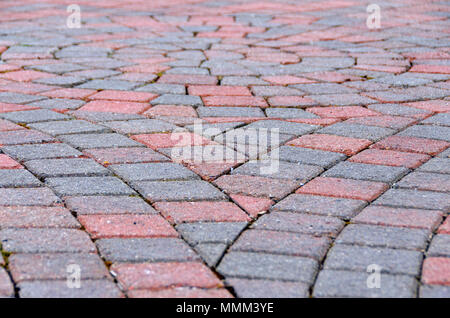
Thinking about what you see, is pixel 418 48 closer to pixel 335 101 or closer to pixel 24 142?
pixel 335 101

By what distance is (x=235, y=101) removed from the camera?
364 centimetres

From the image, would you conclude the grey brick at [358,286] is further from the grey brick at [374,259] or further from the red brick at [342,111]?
the red brick at [342,111]

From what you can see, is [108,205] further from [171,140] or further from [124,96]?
[124,96]

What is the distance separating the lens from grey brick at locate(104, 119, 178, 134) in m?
3.16

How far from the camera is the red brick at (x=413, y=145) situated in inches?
114

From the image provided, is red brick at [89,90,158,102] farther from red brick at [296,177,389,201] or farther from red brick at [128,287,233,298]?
red brick at [128,287,233,298]

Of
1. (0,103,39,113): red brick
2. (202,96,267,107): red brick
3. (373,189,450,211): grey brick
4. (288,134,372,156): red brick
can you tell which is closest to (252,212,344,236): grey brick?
(373,189,450,211): grey brick

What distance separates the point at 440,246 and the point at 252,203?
0.65m

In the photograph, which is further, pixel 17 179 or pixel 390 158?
pixel 390 158

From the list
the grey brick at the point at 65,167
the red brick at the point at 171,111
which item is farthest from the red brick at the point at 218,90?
the grey brick at the point at 65,167

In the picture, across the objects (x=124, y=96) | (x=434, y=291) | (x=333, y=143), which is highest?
(x=124, y=96)

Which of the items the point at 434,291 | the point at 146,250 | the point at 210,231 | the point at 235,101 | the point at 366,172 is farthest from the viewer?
the point at 235,101

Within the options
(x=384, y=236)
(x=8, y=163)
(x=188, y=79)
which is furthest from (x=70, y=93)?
(x=384, y=236)

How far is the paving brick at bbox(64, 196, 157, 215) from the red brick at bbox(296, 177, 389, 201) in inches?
22.4
